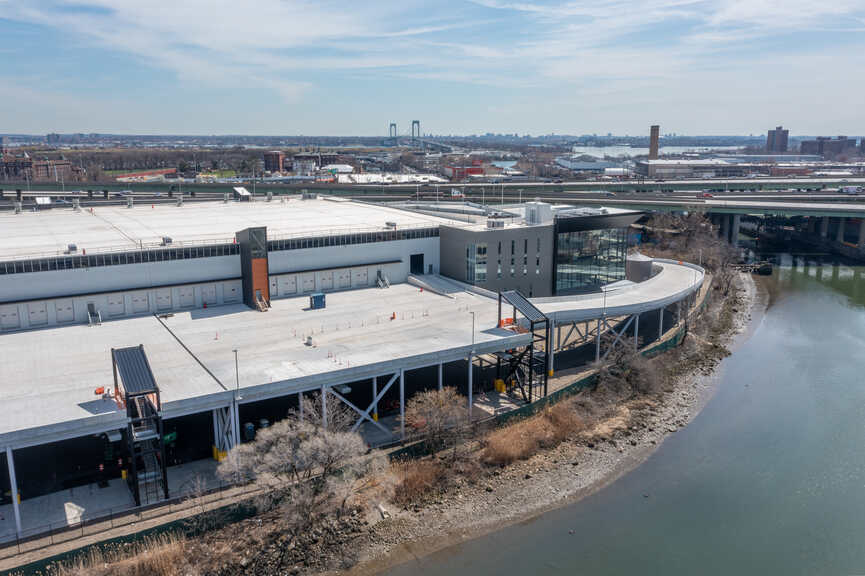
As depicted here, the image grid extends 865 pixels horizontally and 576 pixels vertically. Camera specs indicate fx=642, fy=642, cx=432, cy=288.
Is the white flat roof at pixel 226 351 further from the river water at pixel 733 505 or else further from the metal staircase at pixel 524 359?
the river water at pixel 733 505

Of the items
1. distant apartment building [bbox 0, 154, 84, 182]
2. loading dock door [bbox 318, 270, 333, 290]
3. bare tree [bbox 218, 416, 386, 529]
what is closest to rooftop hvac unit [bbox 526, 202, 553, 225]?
loading dock door [bbox 318, 270, 333, 290]

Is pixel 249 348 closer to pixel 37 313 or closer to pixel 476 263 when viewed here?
pixel 37 313

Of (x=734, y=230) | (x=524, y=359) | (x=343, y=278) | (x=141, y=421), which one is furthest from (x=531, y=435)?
(x=734, y=230)

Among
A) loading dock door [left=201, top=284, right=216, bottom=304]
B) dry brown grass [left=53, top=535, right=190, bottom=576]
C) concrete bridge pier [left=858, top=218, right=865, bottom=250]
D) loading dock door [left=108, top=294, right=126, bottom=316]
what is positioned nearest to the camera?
dry brown grass [left=53, top=535, right=190, bottom=576]

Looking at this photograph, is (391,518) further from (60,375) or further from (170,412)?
(60,375)

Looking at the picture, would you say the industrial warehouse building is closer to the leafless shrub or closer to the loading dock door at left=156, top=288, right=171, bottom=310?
the loading dock door at left=156, top=288, right=171, bottom=310

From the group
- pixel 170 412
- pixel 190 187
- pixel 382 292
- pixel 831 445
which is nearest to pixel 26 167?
pixel 190 187
